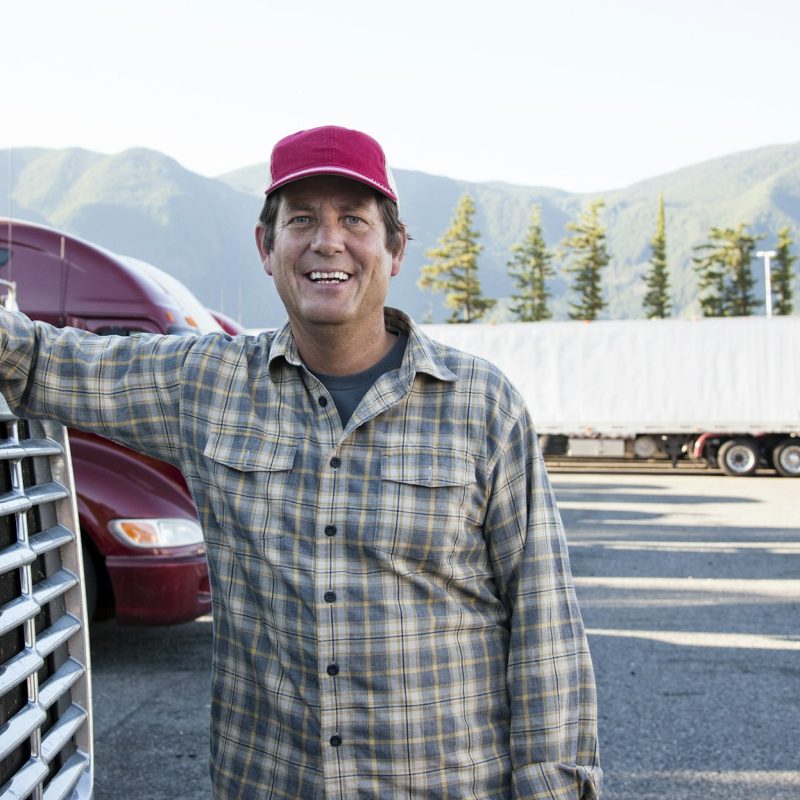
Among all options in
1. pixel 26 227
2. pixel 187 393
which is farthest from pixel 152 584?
pixel 187 393

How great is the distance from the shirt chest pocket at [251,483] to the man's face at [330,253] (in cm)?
29

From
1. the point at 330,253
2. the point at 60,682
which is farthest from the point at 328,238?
the point at 60,682

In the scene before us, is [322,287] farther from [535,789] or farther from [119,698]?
[119,698]

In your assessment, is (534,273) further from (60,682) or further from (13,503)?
(13,503)

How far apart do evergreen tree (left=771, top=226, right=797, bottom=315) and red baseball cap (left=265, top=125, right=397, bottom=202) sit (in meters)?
66.2

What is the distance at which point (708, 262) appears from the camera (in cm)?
6612

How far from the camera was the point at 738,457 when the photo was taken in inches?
842

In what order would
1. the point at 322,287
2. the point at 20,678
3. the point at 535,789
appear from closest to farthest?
the point at 20,678
the point at 535,789
the point at 322,287

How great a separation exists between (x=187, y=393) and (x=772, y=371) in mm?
21146

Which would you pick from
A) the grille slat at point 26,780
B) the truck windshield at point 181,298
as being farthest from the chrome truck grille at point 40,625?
the truck windshield at point 181,298

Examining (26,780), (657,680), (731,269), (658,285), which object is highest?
(731,269)

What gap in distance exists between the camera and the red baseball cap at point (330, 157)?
2049 mm

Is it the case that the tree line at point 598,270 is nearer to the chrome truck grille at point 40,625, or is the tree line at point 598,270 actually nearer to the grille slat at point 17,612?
the chrome truck grille at point 40,625

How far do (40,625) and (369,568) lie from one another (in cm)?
69
